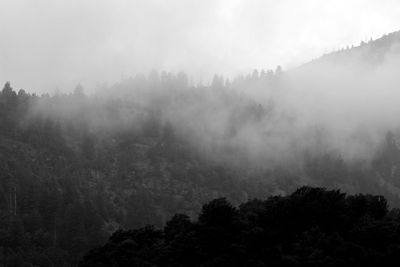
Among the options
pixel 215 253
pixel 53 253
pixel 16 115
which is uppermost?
pixel 16 115

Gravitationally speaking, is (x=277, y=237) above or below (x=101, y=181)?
below

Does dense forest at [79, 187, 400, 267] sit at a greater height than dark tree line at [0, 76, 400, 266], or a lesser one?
lesser

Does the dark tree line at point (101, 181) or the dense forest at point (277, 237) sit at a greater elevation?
the dark tree line at point (101, 181)

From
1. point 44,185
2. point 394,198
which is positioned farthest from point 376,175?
point 44,185

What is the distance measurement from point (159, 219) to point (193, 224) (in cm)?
7813

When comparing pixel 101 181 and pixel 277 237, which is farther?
pixel 101 181

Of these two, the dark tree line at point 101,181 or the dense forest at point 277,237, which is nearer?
the dense forest at point 277,237

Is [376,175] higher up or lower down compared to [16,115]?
lower down

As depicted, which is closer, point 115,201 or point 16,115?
point 115,201

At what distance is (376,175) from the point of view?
650 ft

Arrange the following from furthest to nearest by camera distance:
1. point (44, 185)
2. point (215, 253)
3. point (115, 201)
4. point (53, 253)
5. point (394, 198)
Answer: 1. point (394, 198)
2. point (115, 201)
3. point (44, 185)
4. point (53, 253)
5. point (215, 253)

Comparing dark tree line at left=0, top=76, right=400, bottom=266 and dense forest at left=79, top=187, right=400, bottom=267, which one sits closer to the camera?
dense forest at left=79, top=187, right=400, bottom=267

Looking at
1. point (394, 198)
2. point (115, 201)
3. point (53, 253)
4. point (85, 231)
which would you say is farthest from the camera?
point (394, 198)

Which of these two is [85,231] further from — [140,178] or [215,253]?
[215,253]
